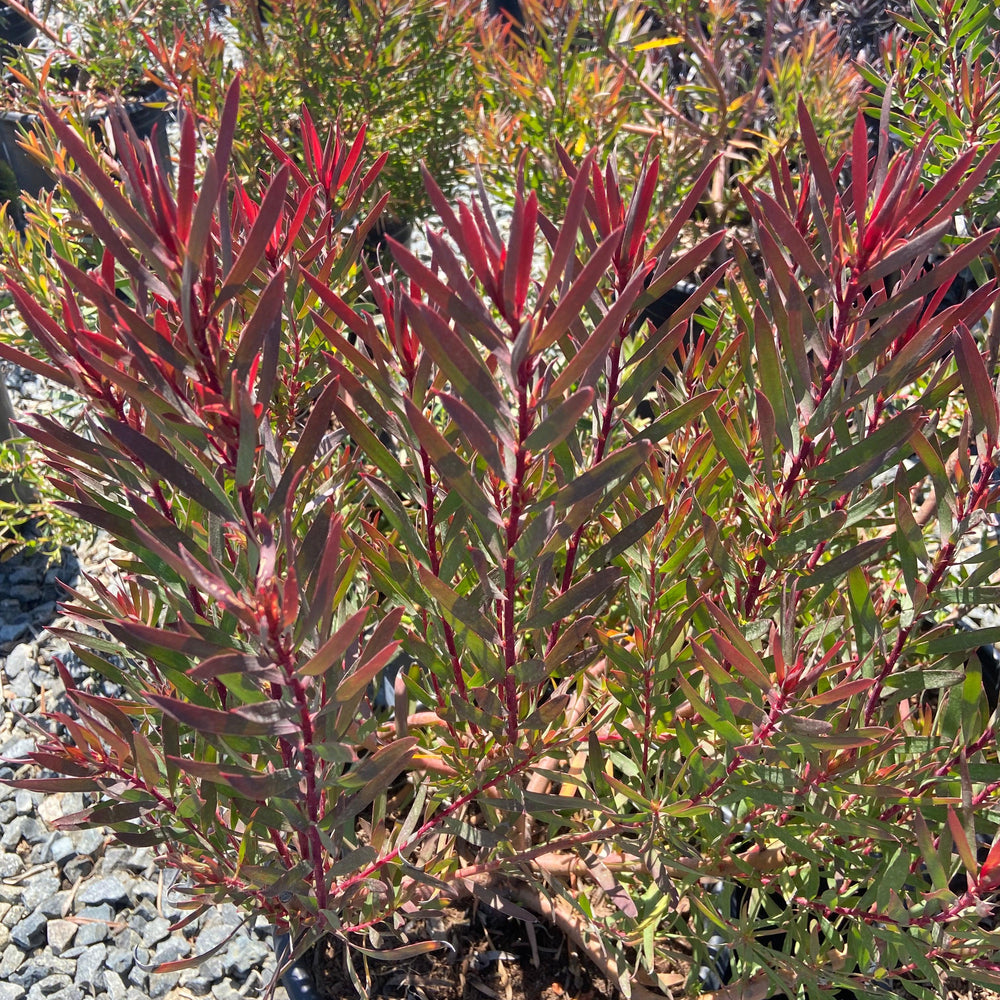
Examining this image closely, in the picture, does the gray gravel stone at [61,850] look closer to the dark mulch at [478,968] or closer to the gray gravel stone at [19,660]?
the gray gravel stone at [19,660]

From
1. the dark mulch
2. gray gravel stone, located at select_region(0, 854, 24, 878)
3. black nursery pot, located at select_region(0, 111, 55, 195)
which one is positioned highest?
black nursery pot, located at select_region(0, 111, 55, 195)

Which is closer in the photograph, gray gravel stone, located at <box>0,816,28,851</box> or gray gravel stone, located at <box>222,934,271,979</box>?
gray gravel stone, located at <box>222,934,271,979</box>

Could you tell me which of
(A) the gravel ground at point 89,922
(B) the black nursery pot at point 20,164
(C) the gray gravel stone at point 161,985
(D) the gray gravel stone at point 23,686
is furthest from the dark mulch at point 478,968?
(B) the black nursery pot at point 20,164

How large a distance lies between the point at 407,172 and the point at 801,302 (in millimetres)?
1603

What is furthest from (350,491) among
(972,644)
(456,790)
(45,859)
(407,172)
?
(407,172)

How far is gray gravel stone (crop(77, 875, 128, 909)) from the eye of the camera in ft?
4.43


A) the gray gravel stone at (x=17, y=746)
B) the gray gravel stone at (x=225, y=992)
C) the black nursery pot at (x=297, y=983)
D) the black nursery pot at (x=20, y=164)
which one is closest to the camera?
the black nursery pot at (x=297, y=983)

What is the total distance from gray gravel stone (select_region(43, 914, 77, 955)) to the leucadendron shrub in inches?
27.5

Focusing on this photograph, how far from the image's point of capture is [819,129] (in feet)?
5.60

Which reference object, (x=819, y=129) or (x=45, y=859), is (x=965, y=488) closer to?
(x=819, y=129)

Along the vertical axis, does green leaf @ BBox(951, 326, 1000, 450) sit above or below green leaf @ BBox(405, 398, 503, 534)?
above

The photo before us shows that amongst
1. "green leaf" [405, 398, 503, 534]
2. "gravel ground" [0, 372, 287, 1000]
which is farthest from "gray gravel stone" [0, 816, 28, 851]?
"green leaf" [405, 398, 503, 534]

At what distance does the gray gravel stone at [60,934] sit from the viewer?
4.25 ft

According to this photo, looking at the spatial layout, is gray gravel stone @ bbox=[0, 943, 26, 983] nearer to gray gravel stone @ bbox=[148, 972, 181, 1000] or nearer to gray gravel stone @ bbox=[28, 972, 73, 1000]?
gray gravel stone @ bbox=[28, 972, 73, 1000]
